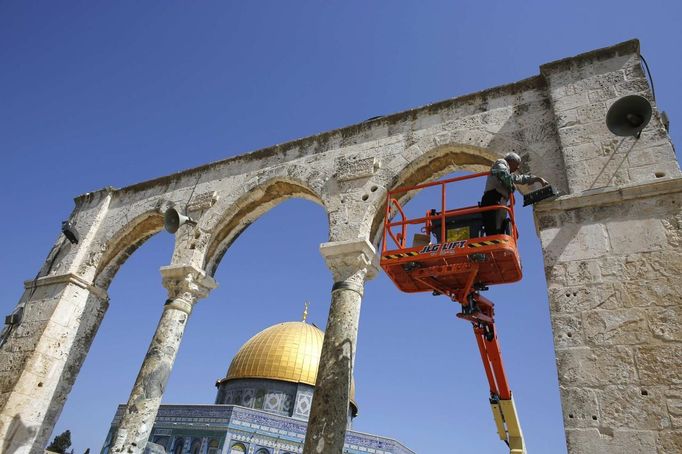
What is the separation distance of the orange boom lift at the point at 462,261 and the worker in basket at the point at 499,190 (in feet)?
0.28

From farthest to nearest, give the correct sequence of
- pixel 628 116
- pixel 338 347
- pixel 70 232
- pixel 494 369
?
1. pixel 70 232
2. pixel 494 369
3. pixel 338 347
4. pixel 628 116

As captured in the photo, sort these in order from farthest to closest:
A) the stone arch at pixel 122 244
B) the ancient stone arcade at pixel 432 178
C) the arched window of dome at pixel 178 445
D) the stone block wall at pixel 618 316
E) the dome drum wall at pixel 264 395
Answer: the dome drum wall at pixel 264 395
the arched window of dome at pixel 178 445
the stone arch at pixel 122 244
the ancient stone arcade at pixel 432 178
the stone block wall at pixel 618 316

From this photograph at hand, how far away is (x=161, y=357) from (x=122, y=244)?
3502mm

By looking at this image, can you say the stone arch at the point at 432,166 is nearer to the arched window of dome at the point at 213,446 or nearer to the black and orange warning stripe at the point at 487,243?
the black and orange warning stripe at the point at 487,243

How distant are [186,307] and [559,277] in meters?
5.30

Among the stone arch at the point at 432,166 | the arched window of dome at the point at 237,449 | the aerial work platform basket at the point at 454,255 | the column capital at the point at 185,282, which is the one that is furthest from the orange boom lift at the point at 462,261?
the arched window of dome at the point at 237,449

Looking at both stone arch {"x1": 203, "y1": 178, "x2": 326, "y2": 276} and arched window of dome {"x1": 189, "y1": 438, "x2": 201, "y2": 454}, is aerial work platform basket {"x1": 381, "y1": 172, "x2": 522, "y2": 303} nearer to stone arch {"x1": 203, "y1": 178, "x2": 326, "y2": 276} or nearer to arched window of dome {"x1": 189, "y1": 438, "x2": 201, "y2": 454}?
stone arch {"x1": 203, "y1": 178, "x2": 326, "y2": 276}

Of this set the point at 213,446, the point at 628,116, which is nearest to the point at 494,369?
the point at 628,116

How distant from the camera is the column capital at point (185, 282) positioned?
7.30m

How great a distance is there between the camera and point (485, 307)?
5.74m

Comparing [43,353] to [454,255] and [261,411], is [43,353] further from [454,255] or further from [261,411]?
[261,411]

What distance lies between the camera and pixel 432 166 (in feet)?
22.4

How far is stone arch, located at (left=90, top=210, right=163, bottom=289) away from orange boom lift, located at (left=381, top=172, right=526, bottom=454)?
224 inches

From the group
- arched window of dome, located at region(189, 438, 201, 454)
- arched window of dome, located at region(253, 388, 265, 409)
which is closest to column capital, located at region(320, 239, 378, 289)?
arched window of dome, located at region(253, 388, 265, 409)
